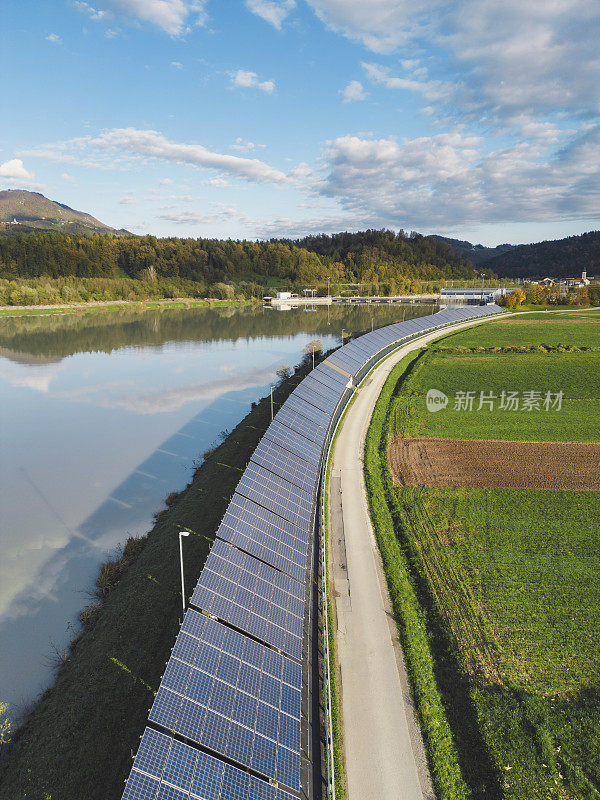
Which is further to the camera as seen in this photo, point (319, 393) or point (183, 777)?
point (319, 393)

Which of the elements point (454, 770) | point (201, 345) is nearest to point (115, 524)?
point (454, 770)

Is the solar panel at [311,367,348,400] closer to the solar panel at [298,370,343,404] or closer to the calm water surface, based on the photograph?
the solar panel at [298,370,343,404]

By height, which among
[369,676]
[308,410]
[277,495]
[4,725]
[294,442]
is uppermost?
[308,410]

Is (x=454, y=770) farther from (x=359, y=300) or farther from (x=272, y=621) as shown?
(x=359, y=300)

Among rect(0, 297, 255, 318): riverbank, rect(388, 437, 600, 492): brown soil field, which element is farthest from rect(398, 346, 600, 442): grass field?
rect(0, 297, 255, 318): riverbank

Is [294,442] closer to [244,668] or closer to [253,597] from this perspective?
[253,597]

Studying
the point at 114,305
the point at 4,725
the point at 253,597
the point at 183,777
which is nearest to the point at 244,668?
the point at 253,597

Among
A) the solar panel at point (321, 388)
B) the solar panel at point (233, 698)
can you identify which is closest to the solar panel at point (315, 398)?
the solar panel at point (321, 388)
